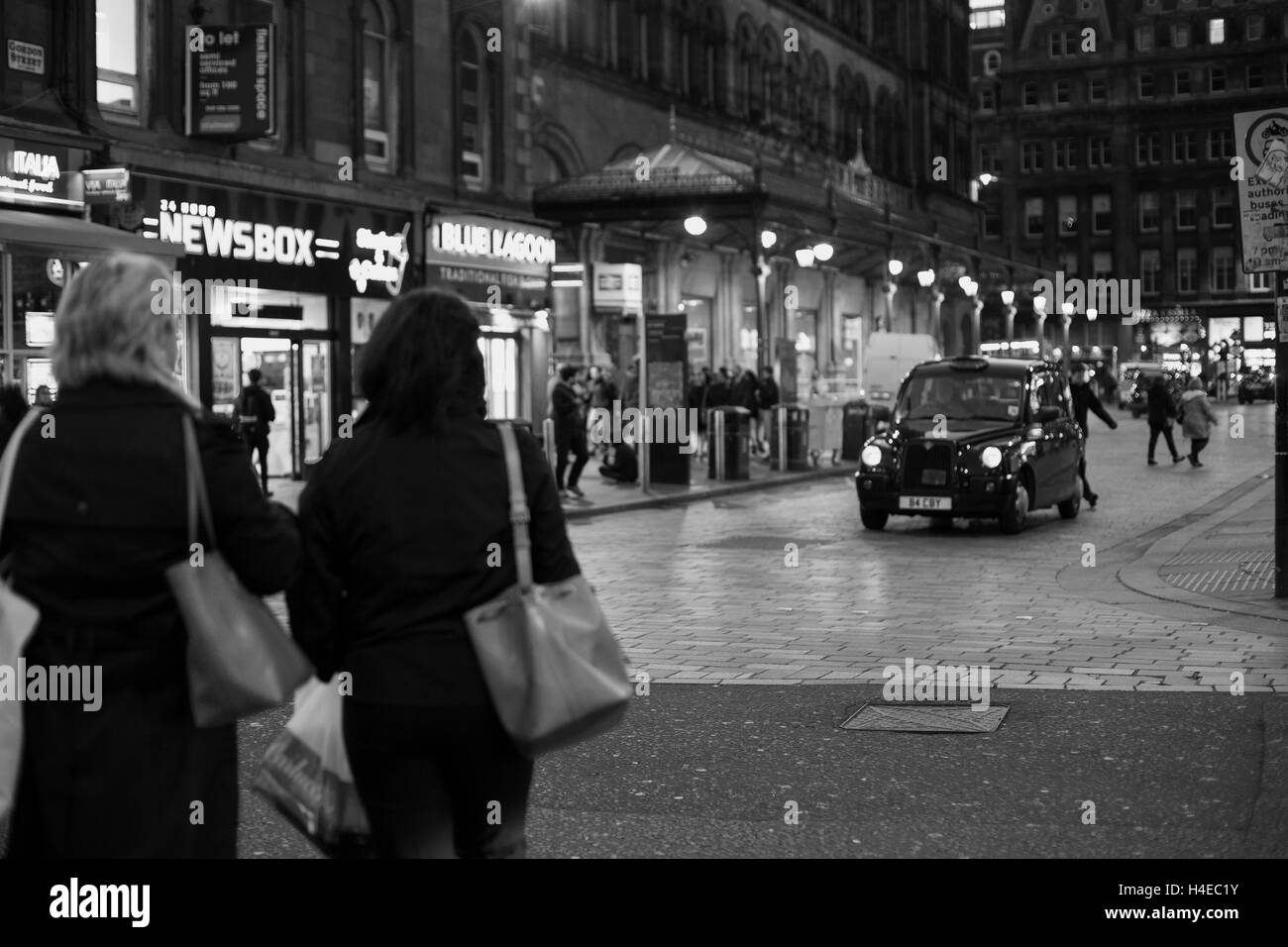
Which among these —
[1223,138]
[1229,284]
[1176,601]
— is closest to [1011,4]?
[1223,138]

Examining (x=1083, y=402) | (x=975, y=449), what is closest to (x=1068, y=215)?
(x=1083, y=402)

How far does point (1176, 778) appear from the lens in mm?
6926

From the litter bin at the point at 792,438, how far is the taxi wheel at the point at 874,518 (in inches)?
452

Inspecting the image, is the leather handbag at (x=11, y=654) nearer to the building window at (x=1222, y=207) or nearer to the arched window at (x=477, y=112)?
the arched window at (x=477, y=112)

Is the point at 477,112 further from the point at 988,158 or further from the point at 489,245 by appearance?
the point at 988,158

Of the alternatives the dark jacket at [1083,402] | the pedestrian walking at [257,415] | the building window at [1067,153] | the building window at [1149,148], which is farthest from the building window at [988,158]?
the pedestrian walking at [257,415]

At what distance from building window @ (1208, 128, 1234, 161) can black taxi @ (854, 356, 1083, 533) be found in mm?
99091

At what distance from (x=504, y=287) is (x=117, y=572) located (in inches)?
1138

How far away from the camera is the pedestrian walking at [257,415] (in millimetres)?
22750

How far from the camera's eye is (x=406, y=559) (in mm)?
3676

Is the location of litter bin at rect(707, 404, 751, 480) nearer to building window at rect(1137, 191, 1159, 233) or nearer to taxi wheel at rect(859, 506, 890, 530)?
taxi wheel at rect(859, 506, 890, 530)

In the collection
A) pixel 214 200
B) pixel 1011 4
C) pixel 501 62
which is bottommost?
pixel 214 200
